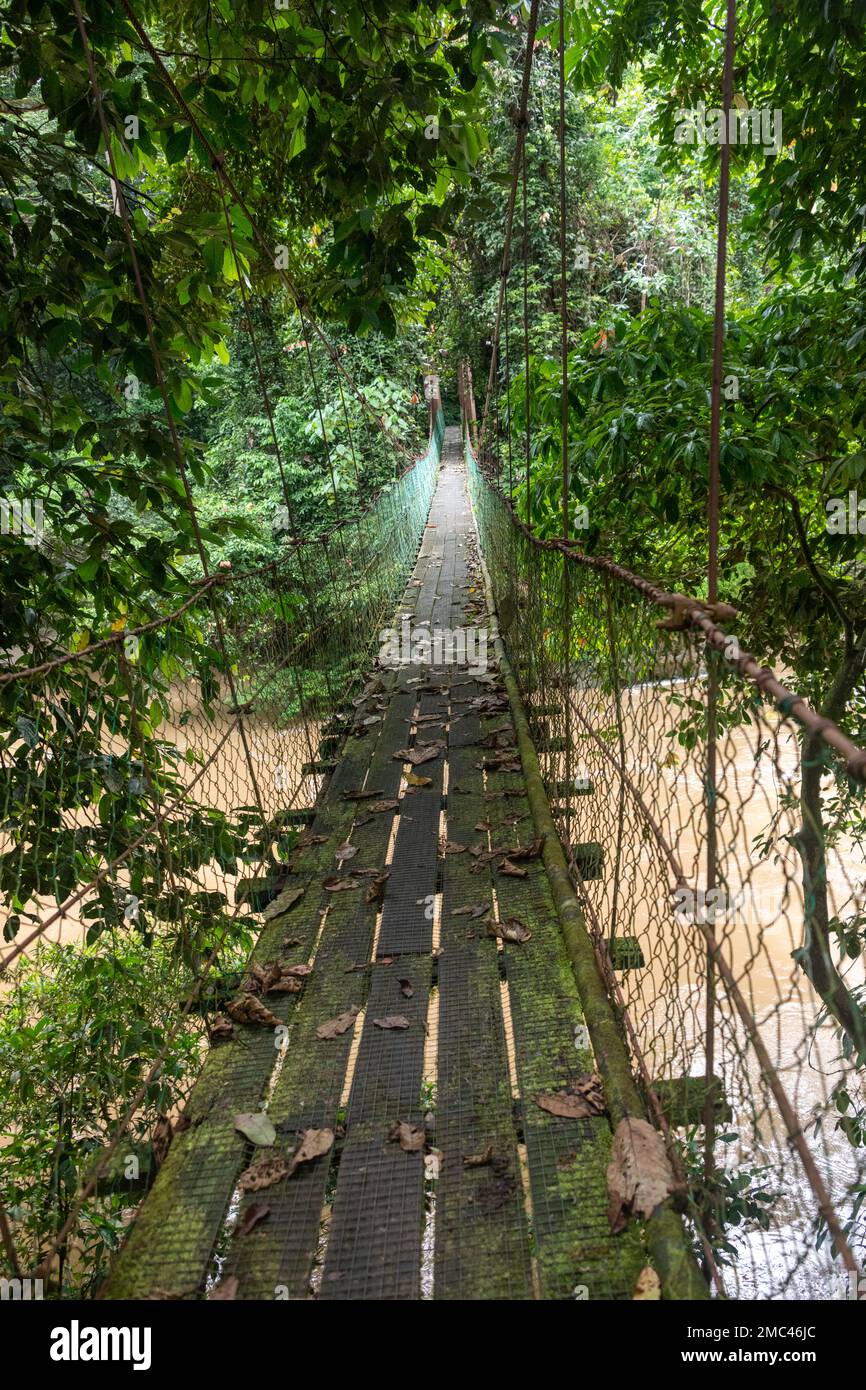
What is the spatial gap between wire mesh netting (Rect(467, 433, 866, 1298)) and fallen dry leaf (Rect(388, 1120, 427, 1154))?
0.39m

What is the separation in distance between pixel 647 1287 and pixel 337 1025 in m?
0.82

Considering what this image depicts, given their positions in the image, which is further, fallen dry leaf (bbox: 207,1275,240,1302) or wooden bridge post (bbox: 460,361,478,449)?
wooden bridge post (bbox: 460,361,478,449)

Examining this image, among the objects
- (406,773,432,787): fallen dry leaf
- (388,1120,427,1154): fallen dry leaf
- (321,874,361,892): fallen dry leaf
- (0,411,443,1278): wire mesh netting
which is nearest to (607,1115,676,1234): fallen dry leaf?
(388,1120,427,1154): fallen dry leaf

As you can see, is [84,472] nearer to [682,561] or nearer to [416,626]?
[682,561]

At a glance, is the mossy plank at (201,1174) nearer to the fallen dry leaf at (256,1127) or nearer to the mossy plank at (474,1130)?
the fallen dry leaf at (256,1127)

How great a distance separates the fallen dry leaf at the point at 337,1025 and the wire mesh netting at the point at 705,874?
535mm

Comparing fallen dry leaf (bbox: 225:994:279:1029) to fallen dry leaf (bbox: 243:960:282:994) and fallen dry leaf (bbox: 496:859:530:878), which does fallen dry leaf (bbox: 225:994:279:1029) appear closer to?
fallen dry leaf (bbox: 243:960:282:994)

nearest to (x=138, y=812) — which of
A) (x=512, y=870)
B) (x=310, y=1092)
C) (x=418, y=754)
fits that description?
(x=310, y=1092)

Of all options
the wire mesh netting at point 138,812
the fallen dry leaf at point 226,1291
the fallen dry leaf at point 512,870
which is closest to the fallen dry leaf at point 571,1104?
the fallen dry leaf at point 226,1291

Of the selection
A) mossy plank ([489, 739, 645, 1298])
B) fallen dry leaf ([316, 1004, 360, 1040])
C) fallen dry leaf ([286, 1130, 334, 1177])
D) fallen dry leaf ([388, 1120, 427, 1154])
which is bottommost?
fallen dry leaf ([286, 1130, 334, 1177])

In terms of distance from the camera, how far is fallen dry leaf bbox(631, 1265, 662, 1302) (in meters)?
1.13

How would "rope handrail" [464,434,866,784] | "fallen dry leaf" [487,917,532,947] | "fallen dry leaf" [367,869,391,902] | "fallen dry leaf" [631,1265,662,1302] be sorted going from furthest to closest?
1. "fallen dry leaf" [367,869,391,902]
2. "fallen dry leaf" [487,917,532,947]
3. "fallen dry leaf" [631,1265,662,1302]
4. "rope handrail" [464,434,866,784]
